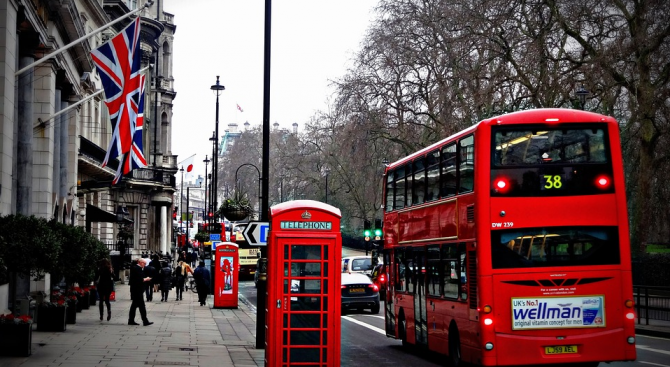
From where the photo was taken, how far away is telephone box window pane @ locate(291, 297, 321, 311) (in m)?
15.5

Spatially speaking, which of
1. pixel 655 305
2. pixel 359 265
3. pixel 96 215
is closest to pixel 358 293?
pixel 359 265

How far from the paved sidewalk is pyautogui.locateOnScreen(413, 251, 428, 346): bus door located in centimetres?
323

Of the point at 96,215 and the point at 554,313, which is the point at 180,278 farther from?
the point at 554,313

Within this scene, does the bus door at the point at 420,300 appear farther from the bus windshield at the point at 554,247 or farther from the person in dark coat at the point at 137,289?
the person in dark coat at the point at 137,289

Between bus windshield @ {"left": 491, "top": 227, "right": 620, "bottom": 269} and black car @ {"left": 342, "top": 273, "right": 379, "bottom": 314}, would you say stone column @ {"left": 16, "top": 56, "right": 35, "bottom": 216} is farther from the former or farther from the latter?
A: bus windshield @ {"left": 491, "top": 227, "right": 620, "bottom": 269}

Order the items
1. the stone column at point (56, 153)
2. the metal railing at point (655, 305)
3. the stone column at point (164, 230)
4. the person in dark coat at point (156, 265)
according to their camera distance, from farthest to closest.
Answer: the stone column at point (164, 230) < the person in dark coat at point (156, 265) < the stone column at point (56, 153) < the metal railing at point (655, 305)

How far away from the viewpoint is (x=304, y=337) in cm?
1558

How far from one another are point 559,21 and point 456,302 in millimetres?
22029

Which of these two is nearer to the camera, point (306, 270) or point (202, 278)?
point (306, 270)

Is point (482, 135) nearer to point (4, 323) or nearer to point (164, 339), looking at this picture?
point (4, 323)

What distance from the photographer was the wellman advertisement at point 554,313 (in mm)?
15570

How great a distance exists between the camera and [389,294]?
24.2 meters

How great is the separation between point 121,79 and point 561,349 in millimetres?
12913

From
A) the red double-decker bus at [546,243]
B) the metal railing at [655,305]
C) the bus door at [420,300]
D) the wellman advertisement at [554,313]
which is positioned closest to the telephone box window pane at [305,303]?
the red double-decker bus at [546,243]
